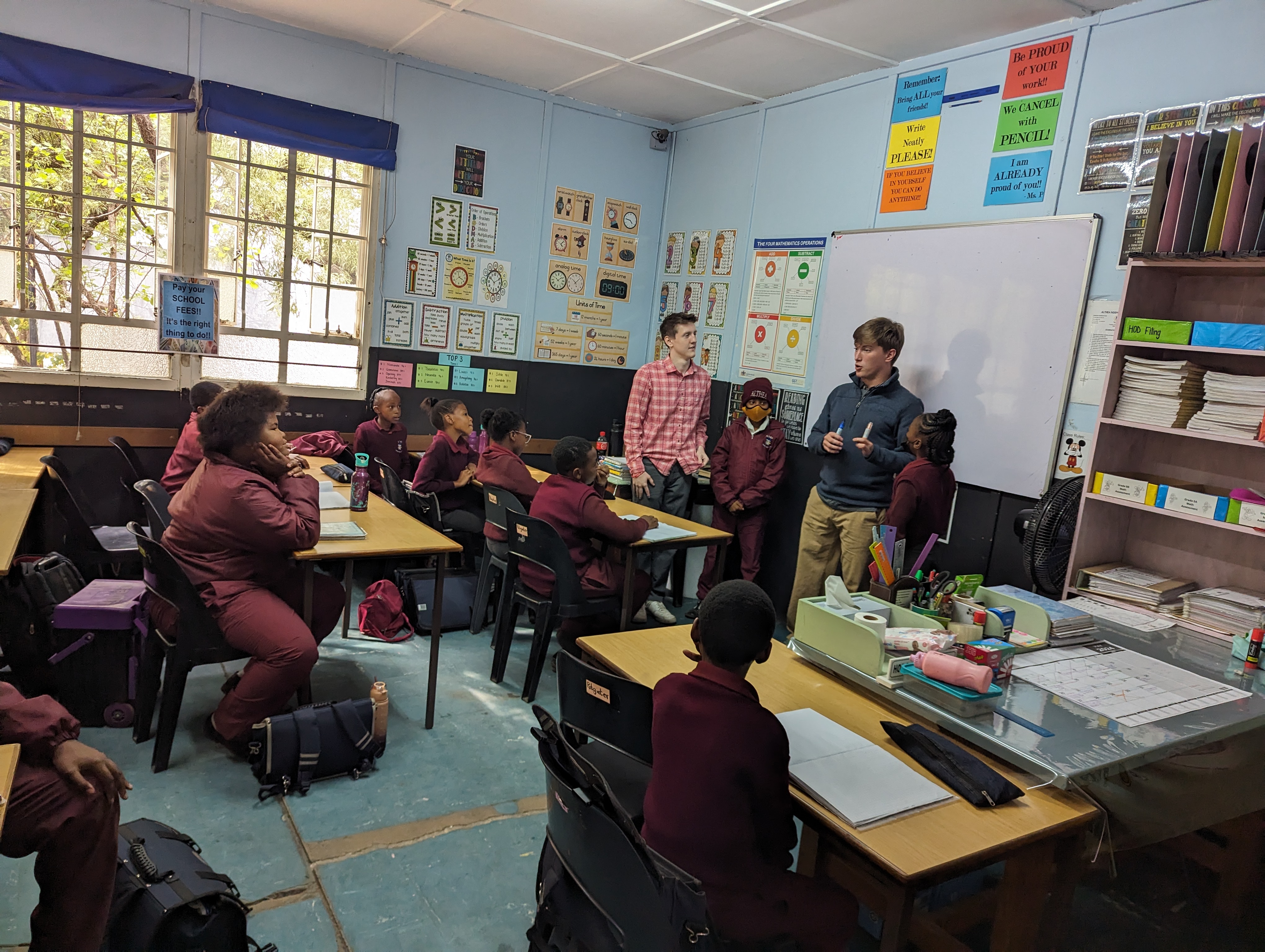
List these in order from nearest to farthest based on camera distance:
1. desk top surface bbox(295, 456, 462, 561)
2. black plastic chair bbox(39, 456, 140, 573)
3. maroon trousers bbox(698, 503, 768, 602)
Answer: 1. desk top surface bbox(295, 456, 462, 561)
2. black plastic chair bbox(39, 456, 140, 573)
3. maroon trousers bbox(698, 503, 768, 602)

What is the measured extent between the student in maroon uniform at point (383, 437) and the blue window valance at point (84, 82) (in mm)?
1956

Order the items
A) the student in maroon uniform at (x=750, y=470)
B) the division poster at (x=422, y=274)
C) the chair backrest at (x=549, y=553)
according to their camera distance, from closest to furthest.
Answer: the chair backrest at (x=549, y=553)
the student in maroon uniform at (x=750, y=470)
the division poster at (x=422, y=274)

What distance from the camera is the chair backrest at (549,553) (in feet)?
11.1

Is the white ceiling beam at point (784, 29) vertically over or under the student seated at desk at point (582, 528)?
over

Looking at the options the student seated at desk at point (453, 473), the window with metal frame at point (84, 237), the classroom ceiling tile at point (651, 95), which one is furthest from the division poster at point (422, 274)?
the classroom ceiling tile at point (651, 95)

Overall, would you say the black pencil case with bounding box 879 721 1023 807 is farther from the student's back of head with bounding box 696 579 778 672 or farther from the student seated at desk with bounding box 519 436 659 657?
the student seated at desk with bounding box 519 436 659 657

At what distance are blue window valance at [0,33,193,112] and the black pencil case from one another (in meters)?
4.99

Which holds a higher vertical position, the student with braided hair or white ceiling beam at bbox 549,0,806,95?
white ceiling beam at bbox 549,0,806,95

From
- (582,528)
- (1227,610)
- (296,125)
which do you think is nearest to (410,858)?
(582,528)

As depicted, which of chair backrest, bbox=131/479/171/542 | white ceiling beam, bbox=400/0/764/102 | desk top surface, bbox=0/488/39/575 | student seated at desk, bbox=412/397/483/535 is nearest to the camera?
desk top surface, bbox=0/488/39/575

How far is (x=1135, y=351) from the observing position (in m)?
3.09

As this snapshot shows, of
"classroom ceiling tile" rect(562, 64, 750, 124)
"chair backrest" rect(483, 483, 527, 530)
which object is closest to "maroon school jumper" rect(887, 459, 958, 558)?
"chair backrest" rect(483, 483, 527, 530)

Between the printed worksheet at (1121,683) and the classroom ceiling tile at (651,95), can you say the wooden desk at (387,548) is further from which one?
the classroom ceiling tile at (651,95)

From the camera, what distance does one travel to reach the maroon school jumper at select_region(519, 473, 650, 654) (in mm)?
3506
